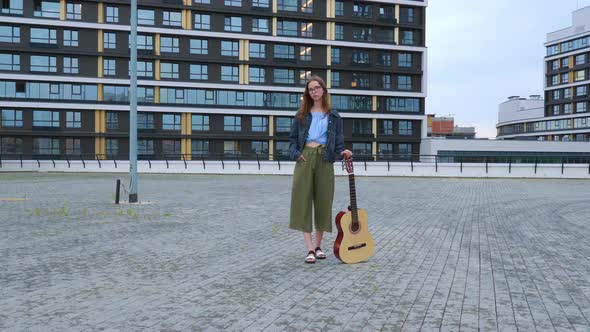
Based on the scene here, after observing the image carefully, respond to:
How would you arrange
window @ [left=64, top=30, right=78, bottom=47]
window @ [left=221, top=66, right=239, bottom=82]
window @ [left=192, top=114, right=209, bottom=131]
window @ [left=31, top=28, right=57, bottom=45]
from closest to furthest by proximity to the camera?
window @ [left=31, top=28, right=57, bottom=45] → window @ [left=64, top=30, right=78, bottom=47] → window @ [left=192, top=114, right=209, bottom=131] → window @ [left=221, top=66, right=239, bottom=82]

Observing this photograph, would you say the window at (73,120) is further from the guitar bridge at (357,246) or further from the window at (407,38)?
the guitar bridge at (357,246)

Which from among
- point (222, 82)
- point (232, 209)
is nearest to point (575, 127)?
point (222, 82)

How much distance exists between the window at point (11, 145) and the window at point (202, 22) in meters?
20.5

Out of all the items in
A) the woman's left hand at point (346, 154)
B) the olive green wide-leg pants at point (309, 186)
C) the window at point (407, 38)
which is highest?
the window at point (407, 38)

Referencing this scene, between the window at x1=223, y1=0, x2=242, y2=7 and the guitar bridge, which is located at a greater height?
the window at x1=223, y1=0, x2=242, y2=7

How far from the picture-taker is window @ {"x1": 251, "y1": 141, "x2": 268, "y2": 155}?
52.1 metres

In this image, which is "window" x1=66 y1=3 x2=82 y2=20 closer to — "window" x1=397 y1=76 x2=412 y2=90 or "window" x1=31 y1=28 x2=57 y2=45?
"window" x1=31 y1=28 x2=57 y2=45

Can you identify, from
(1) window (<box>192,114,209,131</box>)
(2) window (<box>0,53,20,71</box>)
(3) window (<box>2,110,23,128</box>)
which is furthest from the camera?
(1) window (<box>192,114,209,131</box>)

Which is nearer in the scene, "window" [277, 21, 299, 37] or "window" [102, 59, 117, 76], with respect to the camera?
"window" [102, 59, 117, 76]

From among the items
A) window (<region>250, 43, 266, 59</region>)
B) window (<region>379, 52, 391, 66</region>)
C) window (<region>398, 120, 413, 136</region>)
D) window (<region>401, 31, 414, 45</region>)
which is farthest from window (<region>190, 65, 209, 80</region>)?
window (<region>401, 31, 414, 45</region>)

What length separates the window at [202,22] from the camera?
50.9 metres

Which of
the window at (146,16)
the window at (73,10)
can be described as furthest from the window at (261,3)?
the window at (73,10)

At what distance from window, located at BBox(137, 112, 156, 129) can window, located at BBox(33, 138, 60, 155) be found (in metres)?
7.98

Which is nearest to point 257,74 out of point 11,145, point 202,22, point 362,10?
point 202,22
